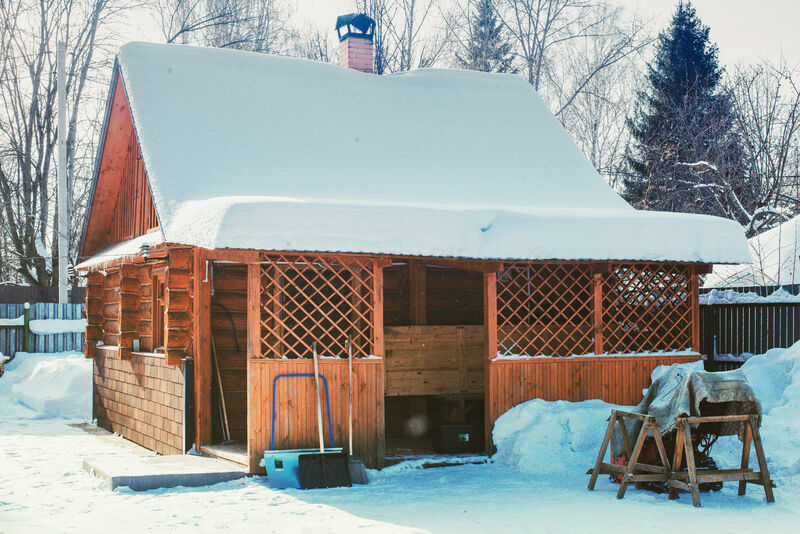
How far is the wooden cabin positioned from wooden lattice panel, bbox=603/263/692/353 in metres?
0.04

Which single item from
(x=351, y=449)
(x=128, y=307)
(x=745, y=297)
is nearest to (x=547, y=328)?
(x=351, y=449)

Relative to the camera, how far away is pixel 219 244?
7.48m

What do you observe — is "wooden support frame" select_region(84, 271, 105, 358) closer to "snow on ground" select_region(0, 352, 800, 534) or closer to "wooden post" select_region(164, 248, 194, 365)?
"snow on ground" select_region(0, 352, 800, 534)

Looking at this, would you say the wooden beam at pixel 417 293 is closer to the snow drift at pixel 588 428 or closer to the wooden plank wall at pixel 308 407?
the snow drift at pixel 588 428

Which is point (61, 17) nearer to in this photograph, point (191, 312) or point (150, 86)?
point (150, 86)

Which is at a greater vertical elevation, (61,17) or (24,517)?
(61,17)

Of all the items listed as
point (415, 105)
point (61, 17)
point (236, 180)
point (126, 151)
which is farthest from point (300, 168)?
point (61, 17)

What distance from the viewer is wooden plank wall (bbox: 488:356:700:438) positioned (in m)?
9.32

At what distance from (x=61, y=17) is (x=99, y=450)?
16082mm

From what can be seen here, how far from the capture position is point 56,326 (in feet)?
56.5

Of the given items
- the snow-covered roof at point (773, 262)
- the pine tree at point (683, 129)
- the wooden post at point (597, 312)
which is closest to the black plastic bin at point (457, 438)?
the wooden post at point (597, 312)

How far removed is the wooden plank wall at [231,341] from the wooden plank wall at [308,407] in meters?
2.03

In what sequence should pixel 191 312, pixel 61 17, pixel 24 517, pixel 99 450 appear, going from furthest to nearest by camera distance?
pixel 61 17 → pixel 99 450 → pixel 191 312 → pixel 24 517

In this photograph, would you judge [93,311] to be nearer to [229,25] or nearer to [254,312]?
[254,312]
